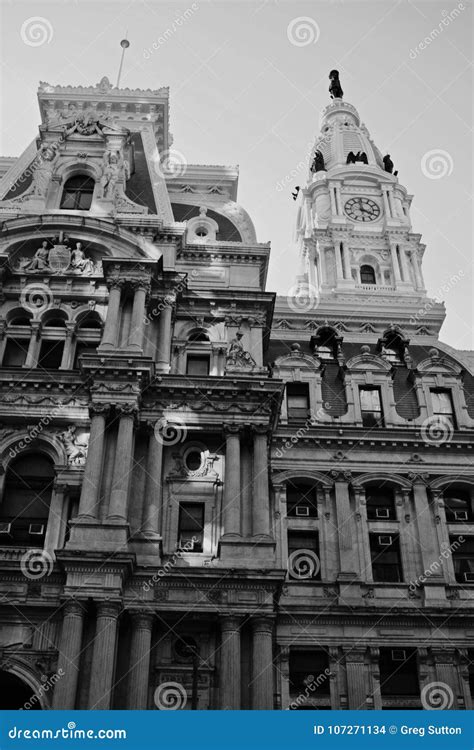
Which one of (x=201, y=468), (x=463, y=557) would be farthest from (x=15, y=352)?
(x=463, y=557)

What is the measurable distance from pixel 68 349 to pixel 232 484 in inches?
358

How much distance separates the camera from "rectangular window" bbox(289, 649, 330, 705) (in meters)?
29.3

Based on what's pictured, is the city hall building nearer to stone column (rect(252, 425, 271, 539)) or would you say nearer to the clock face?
stone column (rect(252, 425, 271, 539))

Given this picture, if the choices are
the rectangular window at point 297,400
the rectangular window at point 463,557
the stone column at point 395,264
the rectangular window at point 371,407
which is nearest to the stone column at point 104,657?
the rectangular window at point 297,400

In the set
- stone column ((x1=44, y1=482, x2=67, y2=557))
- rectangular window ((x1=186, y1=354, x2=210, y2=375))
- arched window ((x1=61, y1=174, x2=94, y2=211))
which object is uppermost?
arched window ((x1=61, y1=174, x2=94, y2=211))

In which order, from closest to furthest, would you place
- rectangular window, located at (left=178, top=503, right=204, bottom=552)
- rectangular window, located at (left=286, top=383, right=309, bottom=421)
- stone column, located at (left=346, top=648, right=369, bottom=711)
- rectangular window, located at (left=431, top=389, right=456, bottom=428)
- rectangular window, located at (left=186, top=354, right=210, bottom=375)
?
stone column, located at (left=346, top=648, right=369, bottom=711) < rectangular window, located at (left=178, top=503, right=204, bottom=552) < rectangular window, located at (left=186, top=354, right=210, bottom=375) < rectangular window, located at (left=286, top=383, right=309, bottom=421) < rectangular window, located at (left=431, top=389, right=456, bottom=428)

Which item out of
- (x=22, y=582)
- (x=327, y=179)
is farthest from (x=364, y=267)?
(x=22, y=582)

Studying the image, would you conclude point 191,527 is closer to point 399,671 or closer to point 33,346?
point 399,671

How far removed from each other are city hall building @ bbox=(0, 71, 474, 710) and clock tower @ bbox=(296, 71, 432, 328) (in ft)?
116

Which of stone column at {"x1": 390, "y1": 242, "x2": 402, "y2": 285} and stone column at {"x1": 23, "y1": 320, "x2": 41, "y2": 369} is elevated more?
stone column at {"x1": 390, "y1": 242, "x2": 402, "y2": 285}

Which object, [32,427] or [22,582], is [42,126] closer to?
[32,427]

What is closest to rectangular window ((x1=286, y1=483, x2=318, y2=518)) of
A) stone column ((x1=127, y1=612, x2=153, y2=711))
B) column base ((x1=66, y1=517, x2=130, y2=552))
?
column base ((x1=66, y1=517, x2=130, y2=552))

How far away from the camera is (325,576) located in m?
31.7

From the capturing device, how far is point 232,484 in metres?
29.7
